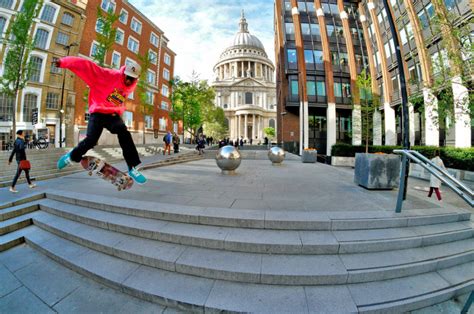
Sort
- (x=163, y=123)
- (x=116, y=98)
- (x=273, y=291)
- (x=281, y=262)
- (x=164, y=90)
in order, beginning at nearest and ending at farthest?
(x=273, y=291) < (x=281, y=262) < (x=116, y=98) < (x=163, y=123) < (x=164, y=90)

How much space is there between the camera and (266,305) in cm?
202

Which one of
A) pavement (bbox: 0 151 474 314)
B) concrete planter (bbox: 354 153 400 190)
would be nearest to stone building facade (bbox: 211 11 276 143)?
concrete planter (bbox: 354 153 400 190)

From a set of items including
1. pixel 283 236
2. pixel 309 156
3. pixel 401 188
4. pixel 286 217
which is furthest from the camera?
pixel 309 156

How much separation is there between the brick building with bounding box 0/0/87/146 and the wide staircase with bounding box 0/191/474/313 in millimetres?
24779

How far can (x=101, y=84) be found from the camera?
327 centimetres

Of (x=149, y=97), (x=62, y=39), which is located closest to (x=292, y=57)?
(x=149, y=97)

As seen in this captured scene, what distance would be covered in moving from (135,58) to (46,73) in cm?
1260

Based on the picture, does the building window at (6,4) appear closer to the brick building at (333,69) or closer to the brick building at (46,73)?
the brick building at (46,73)

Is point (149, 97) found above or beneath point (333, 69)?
beneath

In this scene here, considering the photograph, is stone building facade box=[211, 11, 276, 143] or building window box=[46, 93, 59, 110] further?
stone building facade box=[211, 11, 276, 143]

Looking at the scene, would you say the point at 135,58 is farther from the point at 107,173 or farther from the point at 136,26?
the point at 107,173

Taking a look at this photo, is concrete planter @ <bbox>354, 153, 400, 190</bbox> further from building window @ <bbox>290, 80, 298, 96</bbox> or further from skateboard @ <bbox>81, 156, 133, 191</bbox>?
building window @ <bbox>290, 80, 298, 96</bbox>

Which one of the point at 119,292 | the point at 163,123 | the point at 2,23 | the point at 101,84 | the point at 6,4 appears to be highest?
the point at 6,4

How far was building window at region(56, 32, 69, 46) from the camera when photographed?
906 inches
